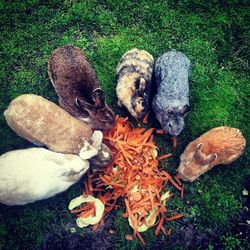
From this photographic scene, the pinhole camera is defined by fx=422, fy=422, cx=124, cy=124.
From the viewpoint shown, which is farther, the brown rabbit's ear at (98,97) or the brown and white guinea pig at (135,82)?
the brown and white guinea pig at (135,82)

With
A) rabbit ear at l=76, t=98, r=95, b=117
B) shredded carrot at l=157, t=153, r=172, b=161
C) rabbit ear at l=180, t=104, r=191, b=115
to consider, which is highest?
rabbit ear at l=76, t=98, r=95, b=117

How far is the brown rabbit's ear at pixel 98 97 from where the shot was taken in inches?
236

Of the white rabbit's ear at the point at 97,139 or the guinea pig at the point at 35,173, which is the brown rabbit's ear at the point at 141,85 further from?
the guinea pig at the point at 35,173

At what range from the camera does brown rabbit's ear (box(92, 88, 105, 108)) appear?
19.7 ft

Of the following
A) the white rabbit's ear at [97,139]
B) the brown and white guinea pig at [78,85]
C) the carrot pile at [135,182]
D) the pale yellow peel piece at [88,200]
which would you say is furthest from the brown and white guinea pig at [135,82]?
the pale yellow peel piece at [88,200]

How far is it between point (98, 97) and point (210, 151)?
5.93 ft

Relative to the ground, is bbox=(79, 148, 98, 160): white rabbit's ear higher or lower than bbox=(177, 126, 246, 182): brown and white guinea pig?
higher

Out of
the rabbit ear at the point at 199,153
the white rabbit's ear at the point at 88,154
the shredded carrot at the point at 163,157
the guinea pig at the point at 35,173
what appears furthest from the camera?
the shredded carrot at the point at 163,157

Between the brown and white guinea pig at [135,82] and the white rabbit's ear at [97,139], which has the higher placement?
the brown and white guinea pig at [135,82]

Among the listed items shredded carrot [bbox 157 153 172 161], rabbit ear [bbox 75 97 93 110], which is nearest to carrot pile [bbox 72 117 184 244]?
Result: shredded carrot [bbox 157 153 172 161]

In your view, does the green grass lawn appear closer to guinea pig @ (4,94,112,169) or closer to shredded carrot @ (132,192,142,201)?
shredded carrot @ (132,192,142,201)

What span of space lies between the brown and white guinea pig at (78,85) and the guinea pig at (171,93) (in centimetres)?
76

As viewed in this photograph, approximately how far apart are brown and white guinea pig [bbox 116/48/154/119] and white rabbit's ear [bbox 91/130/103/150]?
0.69 m

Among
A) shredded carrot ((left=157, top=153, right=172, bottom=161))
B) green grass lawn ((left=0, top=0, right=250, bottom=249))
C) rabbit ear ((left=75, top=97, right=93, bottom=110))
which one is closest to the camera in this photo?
rabbit ear ((left=75, top=97, right=93, bottom=110))
